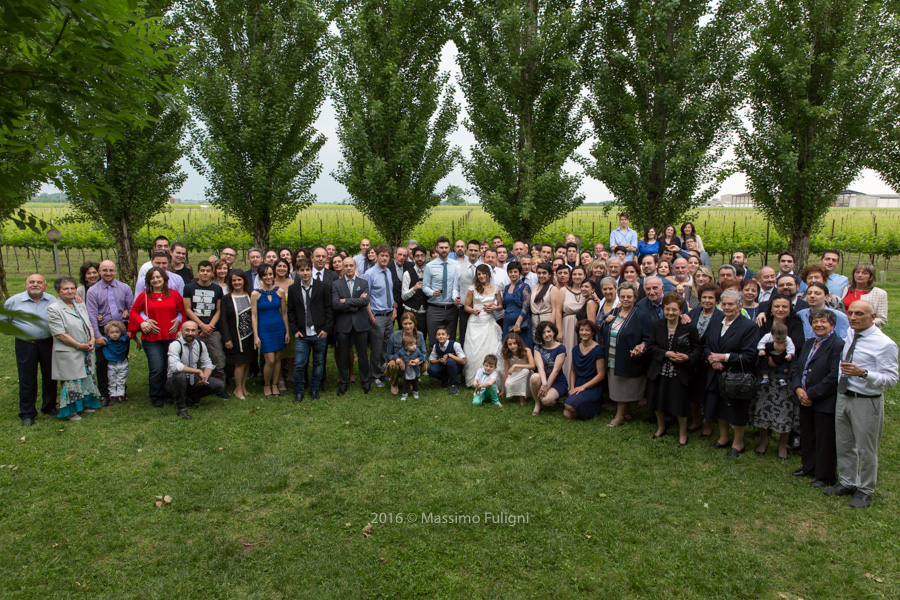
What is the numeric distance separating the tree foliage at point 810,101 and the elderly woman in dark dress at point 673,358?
1139cm

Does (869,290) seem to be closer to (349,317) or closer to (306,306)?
(349,317)

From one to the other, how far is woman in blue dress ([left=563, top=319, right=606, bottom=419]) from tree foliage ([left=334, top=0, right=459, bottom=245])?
8.24 metres

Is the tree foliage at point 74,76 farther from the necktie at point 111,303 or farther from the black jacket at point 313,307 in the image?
the necktie at point 111,303

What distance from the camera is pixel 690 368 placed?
6.12 metres

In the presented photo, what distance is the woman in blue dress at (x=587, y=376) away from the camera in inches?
275

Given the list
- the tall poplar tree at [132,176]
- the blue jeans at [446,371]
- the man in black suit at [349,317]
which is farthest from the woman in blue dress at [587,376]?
the tall poplar tree at [132,176]

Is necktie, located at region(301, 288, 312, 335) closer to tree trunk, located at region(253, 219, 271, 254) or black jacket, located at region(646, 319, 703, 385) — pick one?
black jacket, located at region(646, 319, 703, 385)

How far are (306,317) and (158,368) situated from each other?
6.68 ft

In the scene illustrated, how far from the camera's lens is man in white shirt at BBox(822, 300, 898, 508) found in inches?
183

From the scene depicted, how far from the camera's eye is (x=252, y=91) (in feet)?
45.7

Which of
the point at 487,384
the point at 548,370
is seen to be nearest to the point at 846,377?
the point at 548,370

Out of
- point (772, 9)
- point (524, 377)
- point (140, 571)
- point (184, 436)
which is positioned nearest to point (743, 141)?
point (772, 9)

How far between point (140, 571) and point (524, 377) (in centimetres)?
498

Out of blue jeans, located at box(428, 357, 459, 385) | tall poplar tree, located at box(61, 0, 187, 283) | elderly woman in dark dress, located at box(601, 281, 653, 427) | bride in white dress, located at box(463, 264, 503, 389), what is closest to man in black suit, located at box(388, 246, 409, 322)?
blue jeans, located at box(428, 357, 459, 385)
